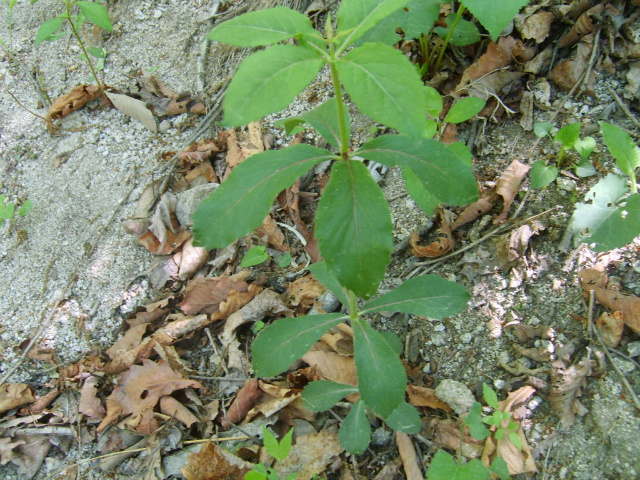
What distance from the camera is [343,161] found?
161 cm

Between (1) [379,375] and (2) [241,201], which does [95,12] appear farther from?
(1) [379,375]

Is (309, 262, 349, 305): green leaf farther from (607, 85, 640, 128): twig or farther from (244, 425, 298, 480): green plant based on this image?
(607, 85, 640, 128): twig

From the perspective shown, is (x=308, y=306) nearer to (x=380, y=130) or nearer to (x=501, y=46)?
(x=380, y=130)

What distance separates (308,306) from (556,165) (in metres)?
1.65

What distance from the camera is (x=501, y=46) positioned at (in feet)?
9.78

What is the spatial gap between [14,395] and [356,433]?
6.79 ft

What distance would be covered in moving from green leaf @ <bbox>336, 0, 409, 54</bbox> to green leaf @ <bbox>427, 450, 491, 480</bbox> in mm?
1710

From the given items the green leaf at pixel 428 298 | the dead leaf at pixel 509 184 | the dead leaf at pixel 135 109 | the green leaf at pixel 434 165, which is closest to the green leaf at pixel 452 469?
the green leaf at pixel 428 298

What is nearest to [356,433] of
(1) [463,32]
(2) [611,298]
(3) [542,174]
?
(2) [611,298]

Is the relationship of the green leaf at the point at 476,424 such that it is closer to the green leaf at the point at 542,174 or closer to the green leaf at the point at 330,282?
the green leaf at the point at 330,282

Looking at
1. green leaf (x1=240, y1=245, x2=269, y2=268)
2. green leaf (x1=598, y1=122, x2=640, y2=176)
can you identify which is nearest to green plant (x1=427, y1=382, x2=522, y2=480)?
green leaf (x1=598, y1=122, x2=640, y2=176)

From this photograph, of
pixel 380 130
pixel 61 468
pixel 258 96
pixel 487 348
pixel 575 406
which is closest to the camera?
pixel 258 96

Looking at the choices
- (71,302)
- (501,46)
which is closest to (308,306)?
(71,302)

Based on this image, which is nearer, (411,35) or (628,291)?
(628,291)
